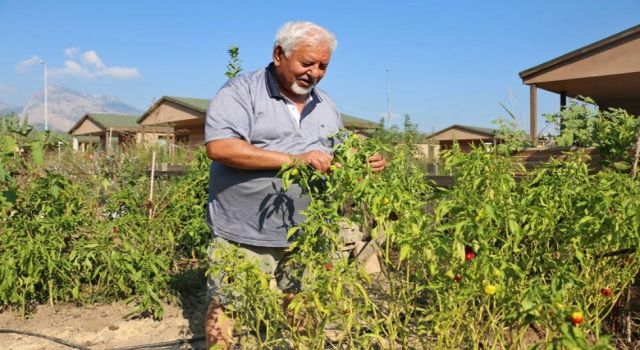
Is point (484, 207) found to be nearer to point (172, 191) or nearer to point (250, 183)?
point (250, 183)

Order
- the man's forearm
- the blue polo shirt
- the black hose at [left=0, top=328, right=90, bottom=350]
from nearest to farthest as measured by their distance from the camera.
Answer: the man's forearm, the blue polo shirt, the black hose at [left=0, top=328, right=90, bottom=350]

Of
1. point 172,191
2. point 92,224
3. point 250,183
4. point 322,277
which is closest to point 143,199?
point 172,191

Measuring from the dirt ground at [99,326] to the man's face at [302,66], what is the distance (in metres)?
1.55

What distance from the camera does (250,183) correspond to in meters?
2.34

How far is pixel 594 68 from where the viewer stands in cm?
822

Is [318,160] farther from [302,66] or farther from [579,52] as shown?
[579,52]

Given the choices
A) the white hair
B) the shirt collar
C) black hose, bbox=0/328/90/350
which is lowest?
black hose, bbox=0/328/90/350

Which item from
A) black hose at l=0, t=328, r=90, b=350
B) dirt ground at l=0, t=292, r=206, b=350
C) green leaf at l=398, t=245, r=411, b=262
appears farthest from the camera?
dirt ground at l=0, t=292, r=206, b=350

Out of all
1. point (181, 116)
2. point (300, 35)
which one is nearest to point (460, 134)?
point (181, 116)

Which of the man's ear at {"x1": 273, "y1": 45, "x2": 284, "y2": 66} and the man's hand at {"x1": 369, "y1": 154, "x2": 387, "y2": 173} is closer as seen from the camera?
the man's hand at {"x1": 369, "y1": 154, "x2": 387, "y2": 173}

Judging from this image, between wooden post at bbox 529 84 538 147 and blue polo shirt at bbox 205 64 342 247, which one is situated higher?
wooden post at bbox 529 84 538 147

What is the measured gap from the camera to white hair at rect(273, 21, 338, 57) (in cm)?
228

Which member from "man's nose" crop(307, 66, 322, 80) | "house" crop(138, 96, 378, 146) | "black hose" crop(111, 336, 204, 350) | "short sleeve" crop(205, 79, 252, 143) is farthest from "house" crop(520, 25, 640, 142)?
"house" crop(138, 96, 378, 146)

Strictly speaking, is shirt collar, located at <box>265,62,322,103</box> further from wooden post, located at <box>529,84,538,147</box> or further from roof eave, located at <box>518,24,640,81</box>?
roof eave, located at <box>518,24,640,81</box>
